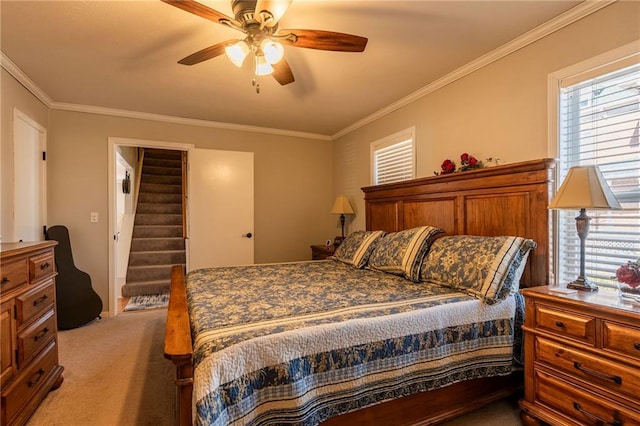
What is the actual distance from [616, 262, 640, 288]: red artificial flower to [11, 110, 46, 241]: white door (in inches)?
169

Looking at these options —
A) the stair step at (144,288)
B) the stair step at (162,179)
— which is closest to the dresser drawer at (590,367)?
the stair step at (144,288)

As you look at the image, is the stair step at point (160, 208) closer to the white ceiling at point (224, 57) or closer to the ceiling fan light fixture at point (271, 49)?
the white ceiling at point (224, 57)

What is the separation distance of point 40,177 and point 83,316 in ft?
5.12

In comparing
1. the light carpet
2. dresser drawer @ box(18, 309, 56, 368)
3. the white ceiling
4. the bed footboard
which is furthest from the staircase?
the bed footboard

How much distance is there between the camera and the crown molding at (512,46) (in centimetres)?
192

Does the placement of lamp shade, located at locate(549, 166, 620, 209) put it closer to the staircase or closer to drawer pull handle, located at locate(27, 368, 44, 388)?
drawer pull handle, located at locate(27, 368, 44, 388)

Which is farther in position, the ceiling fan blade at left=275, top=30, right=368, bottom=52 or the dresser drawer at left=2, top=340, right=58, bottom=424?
the ceiling fan blade at left=275, top=30, right=368, bottom=52

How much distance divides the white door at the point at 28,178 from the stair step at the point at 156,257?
187 centimetres

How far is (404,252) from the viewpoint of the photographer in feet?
8.41

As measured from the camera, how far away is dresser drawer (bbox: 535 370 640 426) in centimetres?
141

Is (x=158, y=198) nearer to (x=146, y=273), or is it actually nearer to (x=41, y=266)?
(x=146, y=273)

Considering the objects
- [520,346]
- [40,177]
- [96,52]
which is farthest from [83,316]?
[520,346]

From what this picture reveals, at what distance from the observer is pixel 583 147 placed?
201 cm

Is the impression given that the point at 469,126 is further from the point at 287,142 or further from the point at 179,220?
the point at 179,220
